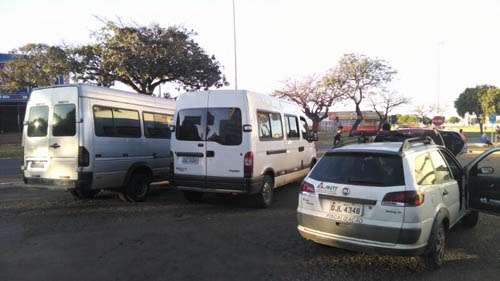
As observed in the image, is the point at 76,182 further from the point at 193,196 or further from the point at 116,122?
the point at 193,196

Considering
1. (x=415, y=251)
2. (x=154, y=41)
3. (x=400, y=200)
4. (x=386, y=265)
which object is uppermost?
(x=154, y=41)

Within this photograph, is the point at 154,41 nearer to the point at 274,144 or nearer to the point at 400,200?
the point at 274,144

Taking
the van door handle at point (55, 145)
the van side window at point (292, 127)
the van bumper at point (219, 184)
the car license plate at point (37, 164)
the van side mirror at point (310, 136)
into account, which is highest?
the van side window at point (292, 127)

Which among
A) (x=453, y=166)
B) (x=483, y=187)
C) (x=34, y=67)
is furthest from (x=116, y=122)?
(x=34, y=67)

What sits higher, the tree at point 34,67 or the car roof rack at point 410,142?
the tree at point 34,67

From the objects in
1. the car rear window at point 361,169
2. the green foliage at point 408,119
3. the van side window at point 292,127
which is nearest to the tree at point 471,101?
the green foliage at point 408,119

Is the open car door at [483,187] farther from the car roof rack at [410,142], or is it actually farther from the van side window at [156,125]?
the van side window at [156,125]

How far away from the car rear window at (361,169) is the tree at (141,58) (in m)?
21.4

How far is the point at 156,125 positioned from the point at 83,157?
104 inches

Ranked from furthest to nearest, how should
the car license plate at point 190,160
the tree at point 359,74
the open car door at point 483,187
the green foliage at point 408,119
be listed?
the green foliage at point 408,119
the tree at point 359,74
the car license plate at point 190,160
the open car door at point 483,187

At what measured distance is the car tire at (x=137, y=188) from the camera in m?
9.33

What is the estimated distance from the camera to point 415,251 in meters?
4.70

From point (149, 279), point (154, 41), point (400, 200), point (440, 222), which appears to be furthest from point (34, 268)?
point (154, 41)

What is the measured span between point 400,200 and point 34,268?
4493 millimetres
